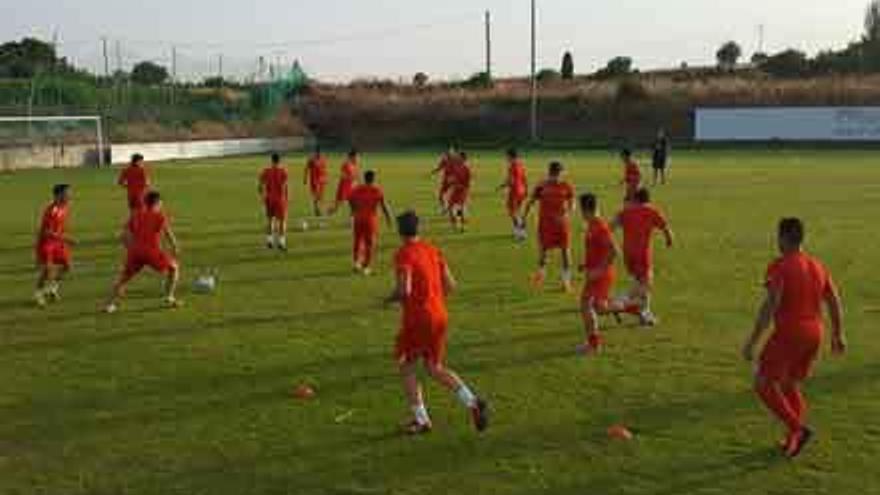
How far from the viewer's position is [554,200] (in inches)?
664

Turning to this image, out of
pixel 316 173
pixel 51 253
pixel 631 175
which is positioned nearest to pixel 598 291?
pixel 51 253

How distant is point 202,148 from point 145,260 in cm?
5012

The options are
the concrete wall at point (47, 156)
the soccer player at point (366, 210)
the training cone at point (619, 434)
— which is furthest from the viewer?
the concrete wall at point (47, 156)

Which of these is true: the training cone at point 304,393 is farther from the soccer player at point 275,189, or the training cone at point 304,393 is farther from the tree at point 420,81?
the tree at point 420,81

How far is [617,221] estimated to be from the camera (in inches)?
539

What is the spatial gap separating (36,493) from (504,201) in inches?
1000

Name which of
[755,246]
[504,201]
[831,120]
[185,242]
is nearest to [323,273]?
[185,242]

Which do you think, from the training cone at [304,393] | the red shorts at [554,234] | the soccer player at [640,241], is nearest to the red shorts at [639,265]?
the soccer player at [640,241]

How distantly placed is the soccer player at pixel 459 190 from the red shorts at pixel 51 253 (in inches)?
412

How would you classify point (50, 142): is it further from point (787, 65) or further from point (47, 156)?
point (787, 65)

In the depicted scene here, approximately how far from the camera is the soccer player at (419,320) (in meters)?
8.91

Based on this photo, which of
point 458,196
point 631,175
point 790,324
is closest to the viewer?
point 790,324

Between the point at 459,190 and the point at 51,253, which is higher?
the point at 459,190

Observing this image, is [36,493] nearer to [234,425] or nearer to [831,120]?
[234,425]
